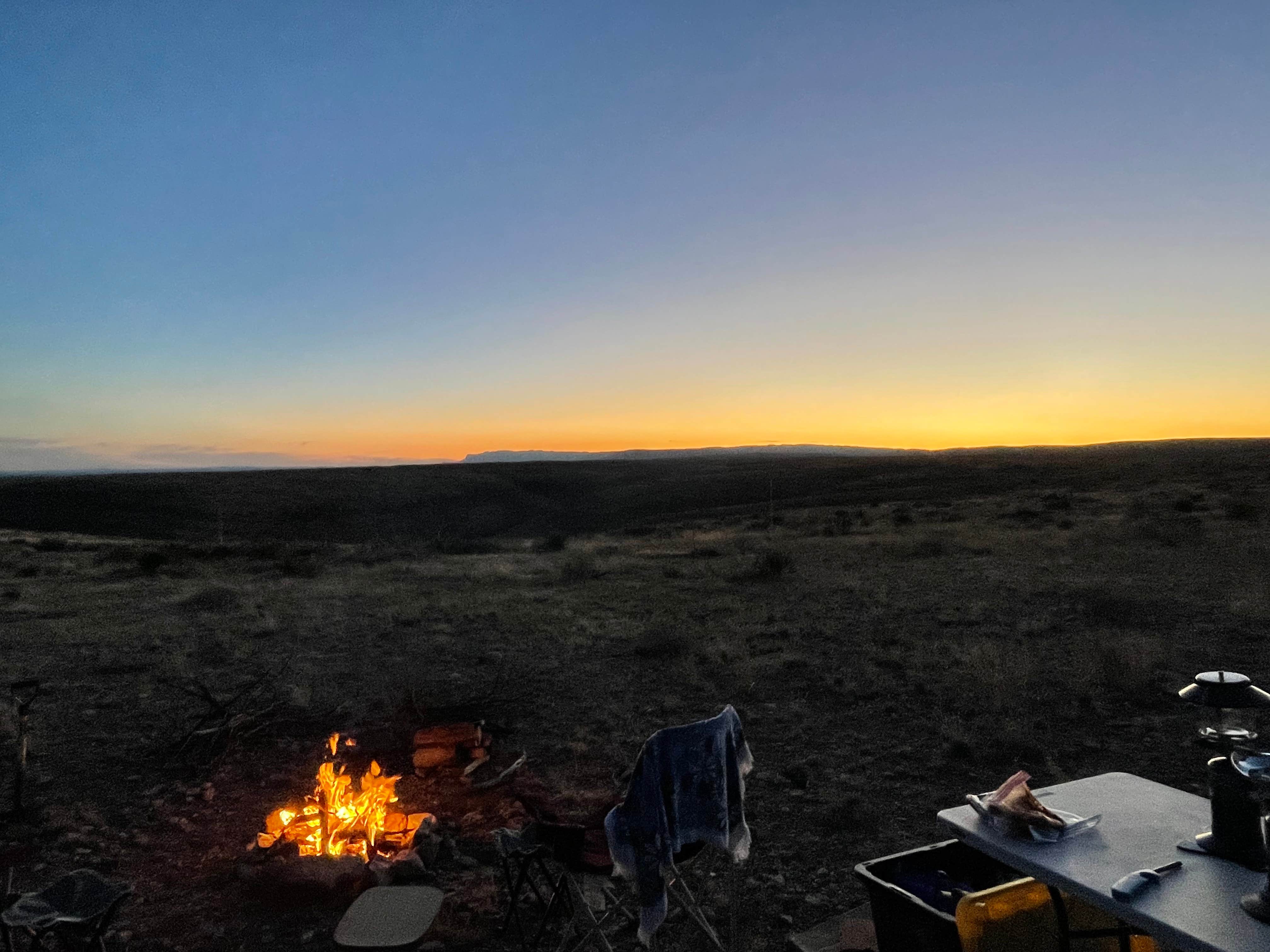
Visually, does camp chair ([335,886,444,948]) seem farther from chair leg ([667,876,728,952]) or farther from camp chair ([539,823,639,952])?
chair leg ([667,876,728,952])

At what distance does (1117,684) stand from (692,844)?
7086mm

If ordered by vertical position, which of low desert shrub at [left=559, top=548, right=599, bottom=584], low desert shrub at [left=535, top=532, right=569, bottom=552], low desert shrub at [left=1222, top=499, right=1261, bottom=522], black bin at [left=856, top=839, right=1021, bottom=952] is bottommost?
low desert shrub at [left=535, top=532, right=569, bottom=552]

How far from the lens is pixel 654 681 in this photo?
9.83 metres

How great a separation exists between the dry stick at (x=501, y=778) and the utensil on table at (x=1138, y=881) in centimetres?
499

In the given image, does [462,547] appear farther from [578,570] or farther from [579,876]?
[579,876]

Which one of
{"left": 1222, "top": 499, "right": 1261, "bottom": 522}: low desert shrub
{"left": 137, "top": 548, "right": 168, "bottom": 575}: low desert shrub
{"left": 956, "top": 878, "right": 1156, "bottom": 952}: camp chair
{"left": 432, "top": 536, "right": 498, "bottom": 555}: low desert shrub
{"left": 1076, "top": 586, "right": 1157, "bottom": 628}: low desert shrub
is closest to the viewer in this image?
{"left": 956, "top": 878, "right": 1156, "bottom": 952}: camp chair

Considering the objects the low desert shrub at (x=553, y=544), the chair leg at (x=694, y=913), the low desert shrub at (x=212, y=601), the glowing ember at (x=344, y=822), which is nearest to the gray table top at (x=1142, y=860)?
the chair leg at (x=694, y=913)

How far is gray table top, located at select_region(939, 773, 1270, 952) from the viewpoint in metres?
2.27

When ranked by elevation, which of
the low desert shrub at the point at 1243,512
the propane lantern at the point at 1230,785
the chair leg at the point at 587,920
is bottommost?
the low desert shrub at the point at 1243,512

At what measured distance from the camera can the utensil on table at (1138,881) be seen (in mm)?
2436

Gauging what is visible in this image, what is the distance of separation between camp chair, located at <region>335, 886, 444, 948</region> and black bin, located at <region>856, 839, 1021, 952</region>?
2358mm

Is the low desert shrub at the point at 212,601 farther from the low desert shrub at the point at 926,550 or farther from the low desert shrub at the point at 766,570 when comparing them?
the low desert shrub at the point at 926,550

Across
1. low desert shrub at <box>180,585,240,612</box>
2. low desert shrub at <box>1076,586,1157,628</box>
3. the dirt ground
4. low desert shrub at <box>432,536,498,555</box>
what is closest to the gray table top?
the dirt ground

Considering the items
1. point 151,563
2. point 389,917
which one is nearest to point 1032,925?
point 389,917
